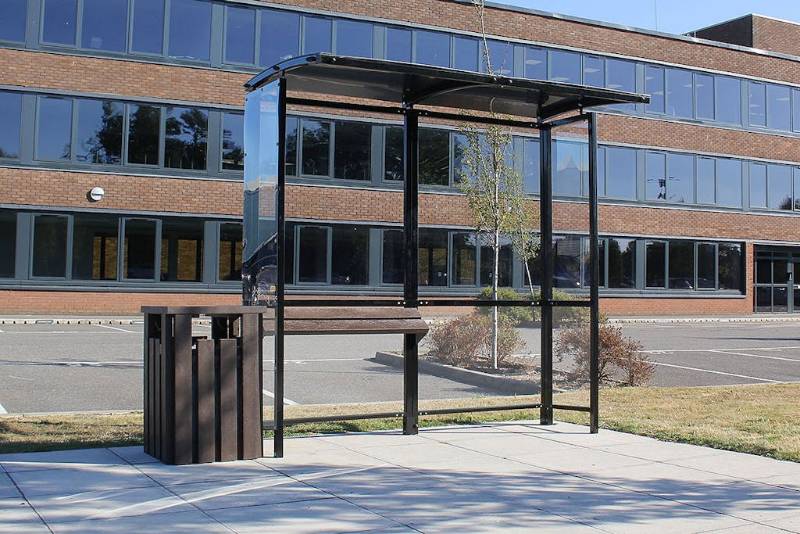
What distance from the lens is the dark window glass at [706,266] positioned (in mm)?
37156

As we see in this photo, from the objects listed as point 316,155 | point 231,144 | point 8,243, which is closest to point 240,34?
point 231,144

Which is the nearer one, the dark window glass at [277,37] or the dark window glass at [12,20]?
the dark window glass at [12,20]

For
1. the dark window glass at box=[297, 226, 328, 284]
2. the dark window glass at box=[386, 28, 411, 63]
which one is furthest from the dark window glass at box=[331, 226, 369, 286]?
the dark window glass at box=[386, 28, 411, 63]

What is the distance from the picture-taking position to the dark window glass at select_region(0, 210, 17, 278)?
26.3 metres

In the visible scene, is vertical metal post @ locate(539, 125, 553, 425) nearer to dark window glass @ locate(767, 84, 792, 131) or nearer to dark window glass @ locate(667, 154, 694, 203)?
dark window glass @ locate(667, 154, 694, 203)

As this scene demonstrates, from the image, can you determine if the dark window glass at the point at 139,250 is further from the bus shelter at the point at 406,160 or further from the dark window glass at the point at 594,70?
the bus shelter at the point at 406,160

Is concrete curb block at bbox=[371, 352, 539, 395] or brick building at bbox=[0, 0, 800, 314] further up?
brick building at bbox=[0, 0, 800, 314]

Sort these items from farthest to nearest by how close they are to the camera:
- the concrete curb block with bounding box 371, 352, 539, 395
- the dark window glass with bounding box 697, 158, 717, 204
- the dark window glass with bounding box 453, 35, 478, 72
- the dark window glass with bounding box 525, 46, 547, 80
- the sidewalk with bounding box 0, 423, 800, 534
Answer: the dark window glass with bounding box 697, 158, 717, 204, the dark window glass with bounding box 525, 46, 547, 80, the dark window glass with bounding box 453, 35, 478, 72, the concrete curb block with bounding box 371, 352, 539, 395, the sidewalk with bounding box 0, 423, 800, 534

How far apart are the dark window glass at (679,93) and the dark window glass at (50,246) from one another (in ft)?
74.3

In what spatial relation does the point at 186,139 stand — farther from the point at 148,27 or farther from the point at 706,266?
the point at 706,266

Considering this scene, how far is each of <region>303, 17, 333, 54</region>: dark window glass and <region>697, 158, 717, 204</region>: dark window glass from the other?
15810mm

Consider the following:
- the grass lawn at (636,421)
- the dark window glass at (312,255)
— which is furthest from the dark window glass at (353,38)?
the grass lawn at (636,421)

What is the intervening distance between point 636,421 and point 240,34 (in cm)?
2266

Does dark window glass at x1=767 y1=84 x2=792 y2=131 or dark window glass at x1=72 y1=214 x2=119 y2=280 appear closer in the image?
dark window glass at x1=72 y1=214 x2=119 y2=280
